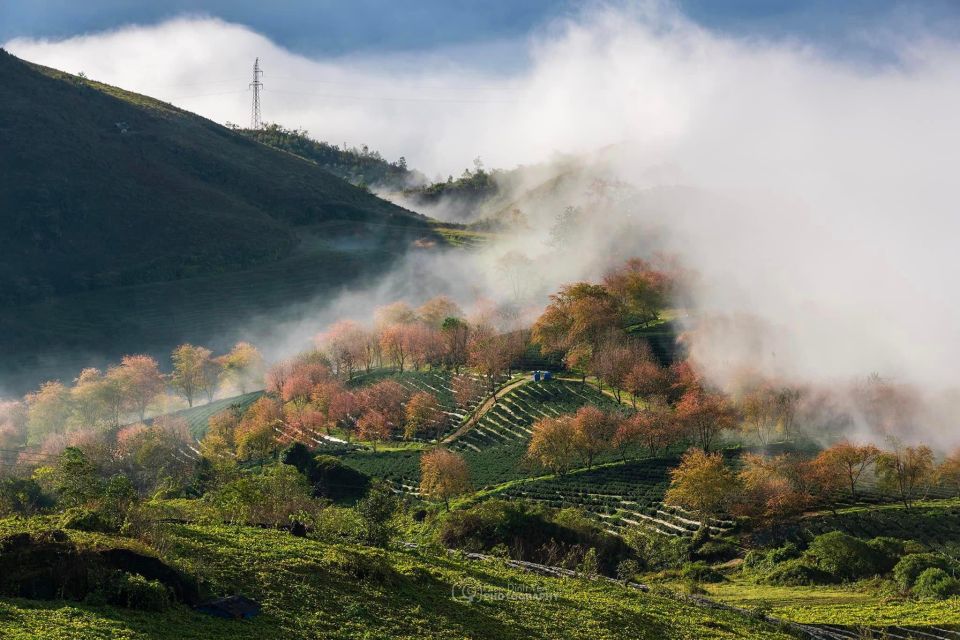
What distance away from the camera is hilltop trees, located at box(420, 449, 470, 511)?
82.3 metres

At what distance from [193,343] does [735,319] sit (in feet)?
330

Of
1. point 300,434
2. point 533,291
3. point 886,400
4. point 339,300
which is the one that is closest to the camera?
point 886,400

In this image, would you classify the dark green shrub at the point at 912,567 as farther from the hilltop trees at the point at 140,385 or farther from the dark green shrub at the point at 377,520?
the hilltop trees at the point at 140,385

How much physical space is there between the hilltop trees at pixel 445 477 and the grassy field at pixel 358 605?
35248 mm

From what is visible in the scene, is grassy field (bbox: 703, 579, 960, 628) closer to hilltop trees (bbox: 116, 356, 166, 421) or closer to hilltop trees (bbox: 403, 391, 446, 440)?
hilltop trees (bbox: 403, 391, 446, 440)

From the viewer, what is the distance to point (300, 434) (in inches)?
4385

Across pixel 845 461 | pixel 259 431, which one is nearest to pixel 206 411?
pixel 259 431

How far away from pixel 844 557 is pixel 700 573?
9.95 metres

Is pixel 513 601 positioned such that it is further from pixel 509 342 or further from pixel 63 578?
pixel 509 342

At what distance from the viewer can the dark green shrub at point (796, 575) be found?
63062 mm

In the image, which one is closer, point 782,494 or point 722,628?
point 722,628

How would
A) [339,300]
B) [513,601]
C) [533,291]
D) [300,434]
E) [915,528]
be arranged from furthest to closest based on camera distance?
[339,300] → [533,291] → [300,434] → [915,528] → [513,601]

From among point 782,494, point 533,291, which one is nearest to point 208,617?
point 782,494

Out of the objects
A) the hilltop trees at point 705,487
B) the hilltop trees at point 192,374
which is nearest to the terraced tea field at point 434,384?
the hilltop trees at point 192,374
